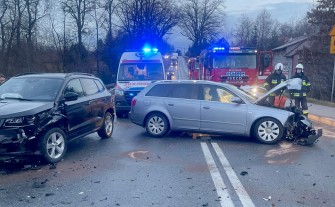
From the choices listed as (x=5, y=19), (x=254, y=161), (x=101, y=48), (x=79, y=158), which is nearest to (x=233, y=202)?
(x=254, y=161)

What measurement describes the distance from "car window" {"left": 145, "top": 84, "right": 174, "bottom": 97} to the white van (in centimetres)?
337

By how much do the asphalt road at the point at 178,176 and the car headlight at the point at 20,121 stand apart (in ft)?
2.67

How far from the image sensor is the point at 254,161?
742 centimetres

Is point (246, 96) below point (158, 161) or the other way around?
the other way around

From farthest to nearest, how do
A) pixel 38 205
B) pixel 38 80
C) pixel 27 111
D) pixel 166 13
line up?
pixel 166 13 < pixel 38 80 < pixel 27 111 < pixel 38 205

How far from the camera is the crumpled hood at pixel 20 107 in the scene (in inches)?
258

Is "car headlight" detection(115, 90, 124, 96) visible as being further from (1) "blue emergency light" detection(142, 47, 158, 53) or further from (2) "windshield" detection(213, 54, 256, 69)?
(2) "windshield" detection(213, 54, 256, 69)

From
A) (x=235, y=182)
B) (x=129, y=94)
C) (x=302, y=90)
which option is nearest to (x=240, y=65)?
(x=129, y=94)

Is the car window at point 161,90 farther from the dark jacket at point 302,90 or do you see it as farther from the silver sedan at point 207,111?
the dark jacket at point 302,90

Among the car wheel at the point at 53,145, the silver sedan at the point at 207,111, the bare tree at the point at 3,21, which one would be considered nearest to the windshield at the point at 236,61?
the silver sedan at the point at 207,111

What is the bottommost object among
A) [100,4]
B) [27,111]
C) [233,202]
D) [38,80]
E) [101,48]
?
[233,202]

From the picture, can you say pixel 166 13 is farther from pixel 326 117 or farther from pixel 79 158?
pixel 79 158

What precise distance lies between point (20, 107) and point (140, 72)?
7.66 metres

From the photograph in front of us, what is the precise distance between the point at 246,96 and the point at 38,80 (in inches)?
196
